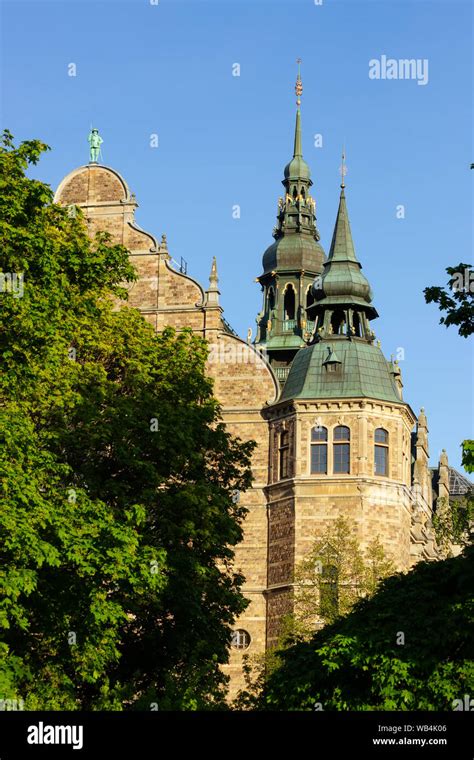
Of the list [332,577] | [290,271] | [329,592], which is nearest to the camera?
[329,592]

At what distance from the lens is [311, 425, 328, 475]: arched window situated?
56469mm

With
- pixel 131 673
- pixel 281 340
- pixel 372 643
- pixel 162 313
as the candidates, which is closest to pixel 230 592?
pixel 131 673

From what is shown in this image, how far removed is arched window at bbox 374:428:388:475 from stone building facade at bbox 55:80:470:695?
0.05m

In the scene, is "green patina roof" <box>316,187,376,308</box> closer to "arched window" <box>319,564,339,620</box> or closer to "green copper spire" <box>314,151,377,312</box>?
"green copper spire" <box>314,151,377,312</box>

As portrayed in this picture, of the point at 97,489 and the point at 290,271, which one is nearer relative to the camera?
the point at 97,489

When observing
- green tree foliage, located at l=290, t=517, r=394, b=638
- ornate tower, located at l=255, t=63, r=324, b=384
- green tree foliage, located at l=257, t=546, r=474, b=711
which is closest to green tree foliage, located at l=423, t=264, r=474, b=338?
green tree foliage, located at l=257, t=546, r=474, b=711

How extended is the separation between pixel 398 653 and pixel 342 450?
25.8 m

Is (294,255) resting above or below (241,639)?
above

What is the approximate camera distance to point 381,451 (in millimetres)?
57156

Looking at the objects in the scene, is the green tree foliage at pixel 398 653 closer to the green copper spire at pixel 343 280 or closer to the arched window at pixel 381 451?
the arched window at pixel 381 451

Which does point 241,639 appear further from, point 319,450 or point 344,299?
point 344,299

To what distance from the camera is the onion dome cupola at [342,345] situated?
5753cm

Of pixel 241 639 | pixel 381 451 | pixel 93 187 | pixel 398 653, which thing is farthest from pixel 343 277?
pixel 398 653

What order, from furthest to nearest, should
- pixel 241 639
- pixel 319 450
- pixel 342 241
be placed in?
pixel 342 241
pixel 319 450
pixel 241 639
